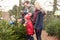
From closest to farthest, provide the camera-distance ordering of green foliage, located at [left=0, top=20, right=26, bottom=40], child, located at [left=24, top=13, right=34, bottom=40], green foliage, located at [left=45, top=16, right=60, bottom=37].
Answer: green foliage, located at [left=0, top=20, right=26, bottom=40], child, located at [left=24, top=13, right=34, bottom=40], green foliage, located at [left=45, top=16, right=60, bottom=37]

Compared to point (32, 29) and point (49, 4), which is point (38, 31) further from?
point (49, 4)

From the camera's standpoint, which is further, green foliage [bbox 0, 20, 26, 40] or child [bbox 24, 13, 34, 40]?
child [bbox 24, 13, 34, 40]

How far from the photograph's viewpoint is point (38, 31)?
795 centimetres

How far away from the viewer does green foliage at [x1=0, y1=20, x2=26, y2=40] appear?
7.50 metres

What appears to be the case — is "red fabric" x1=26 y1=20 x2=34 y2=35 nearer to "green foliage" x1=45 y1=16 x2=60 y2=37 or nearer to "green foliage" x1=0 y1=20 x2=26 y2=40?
"green foliage" x1=0 y1=20 x2=26 y2=40

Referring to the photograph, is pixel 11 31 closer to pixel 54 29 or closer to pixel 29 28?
pixel 29 28

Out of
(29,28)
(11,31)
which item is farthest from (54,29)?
(11,31)

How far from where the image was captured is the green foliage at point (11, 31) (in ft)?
24.6

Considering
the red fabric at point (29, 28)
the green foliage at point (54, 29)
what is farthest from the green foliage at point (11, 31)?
the green foliage at point (54, 29)

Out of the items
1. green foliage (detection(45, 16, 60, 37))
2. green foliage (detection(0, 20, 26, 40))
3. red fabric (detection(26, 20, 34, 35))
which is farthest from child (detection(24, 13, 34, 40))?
green foliage (detection(45, 16, 60, 37))

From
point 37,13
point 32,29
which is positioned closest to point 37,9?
point 37,13

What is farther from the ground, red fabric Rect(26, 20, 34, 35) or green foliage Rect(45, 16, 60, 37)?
red fabric Rect(26, 20, 34, 35)

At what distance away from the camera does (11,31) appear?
7668 mm

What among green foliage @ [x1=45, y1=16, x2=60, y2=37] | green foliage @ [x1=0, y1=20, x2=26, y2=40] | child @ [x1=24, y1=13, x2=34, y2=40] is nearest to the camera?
green foliage @ [x1=0, y1=20, x2=26, y2=40]
